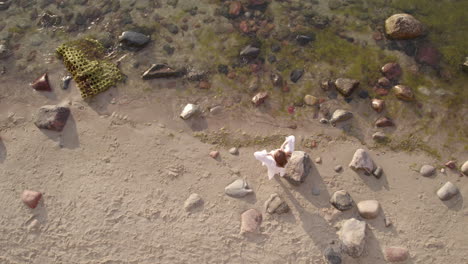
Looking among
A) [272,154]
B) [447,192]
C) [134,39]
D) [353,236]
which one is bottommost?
[353,236]

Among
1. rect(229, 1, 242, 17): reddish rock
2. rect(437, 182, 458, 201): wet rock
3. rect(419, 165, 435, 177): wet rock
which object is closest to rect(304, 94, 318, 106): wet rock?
rect(419, 165, 435, 177): wet rock

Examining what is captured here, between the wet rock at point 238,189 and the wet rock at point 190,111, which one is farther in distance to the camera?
the wet rock at point 190,111

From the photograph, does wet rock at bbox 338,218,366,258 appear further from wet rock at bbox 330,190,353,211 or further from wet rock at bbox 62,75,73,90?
wet rock at bbox 62,75,73,90

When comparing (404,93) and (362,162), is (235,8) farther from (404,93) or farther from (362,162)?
(362,162)

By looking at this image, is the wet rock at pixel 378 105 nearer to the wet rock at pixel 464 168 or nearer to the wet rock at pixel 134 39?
the wet rock at pixel 464 168

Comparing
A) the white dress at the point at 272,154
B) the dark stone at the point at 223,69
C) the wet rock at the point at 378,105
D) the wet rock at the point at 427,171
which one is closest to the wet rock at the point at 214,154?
the white dress at the point at 272,154

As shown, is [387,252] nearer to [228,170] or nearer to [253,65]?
[228,170]

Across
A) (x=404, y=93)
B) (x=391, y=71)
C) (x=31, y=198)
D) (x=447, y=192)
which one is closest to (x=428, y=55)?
(x=391, y=71)
